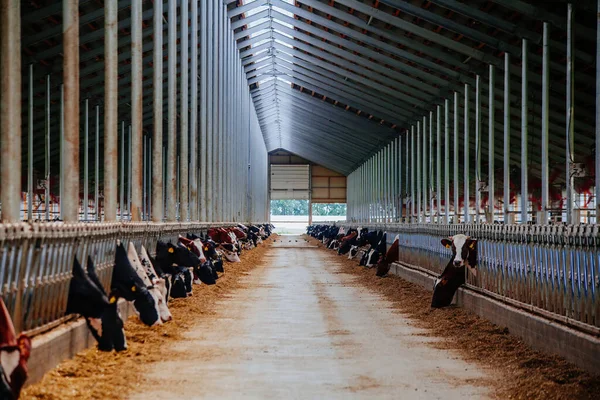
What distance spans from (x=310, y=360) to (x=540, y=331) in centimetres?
253

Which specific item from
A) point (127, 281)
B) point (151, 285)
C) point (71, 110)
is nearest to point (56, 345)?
point (127, 281)

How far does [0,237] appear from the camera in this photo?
246 inches

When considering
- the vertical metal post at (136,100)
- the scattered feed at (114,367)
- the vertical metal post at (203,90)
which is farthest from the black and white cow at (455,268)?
the vertical metal post at (203,90)

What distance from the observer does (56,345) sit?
742cm

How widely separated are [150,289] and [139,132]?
889 cm

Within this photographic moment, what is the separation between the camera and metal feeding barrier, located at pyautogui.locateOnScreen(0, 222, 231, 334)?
6.59 metres

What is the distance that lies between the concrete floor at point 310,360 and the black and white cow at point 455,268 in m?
0.81

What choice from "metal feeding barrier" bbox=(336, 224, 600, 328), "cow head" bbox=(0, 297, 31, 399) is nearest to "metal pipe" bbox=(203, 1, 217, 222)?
"metal feeding barrier" bbox=(336, 224, 600, 328)

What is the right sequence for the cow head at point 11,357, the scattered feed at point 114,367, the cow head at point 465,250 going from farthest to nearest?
the cow head at point 465,250
the scattered feed at point 114,367
the cow head at point 11,357

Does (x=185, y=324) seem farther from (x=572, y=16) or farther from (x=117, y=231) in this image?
(x=572, y=16)

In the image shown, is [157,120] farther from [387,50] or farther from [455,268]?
[387,50]

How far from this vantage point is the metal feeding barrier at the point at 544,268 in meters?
8.23

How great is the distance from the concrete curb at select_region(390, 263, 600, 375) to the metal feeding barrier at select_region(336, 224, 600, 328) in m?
0.13

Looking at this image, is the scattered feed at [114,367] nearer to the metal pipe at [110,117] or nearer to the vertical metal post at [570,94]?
the metal pipe at [110,117]
